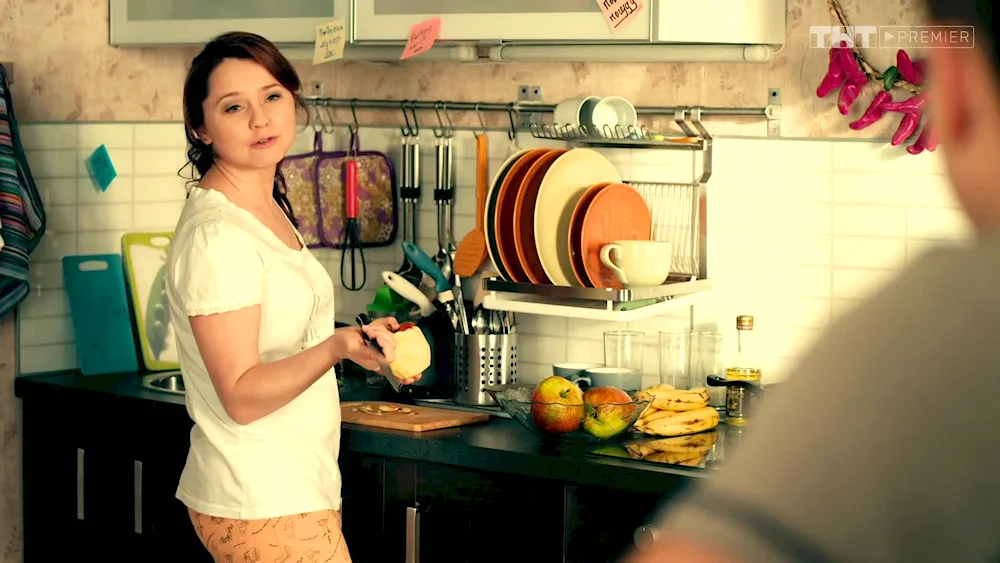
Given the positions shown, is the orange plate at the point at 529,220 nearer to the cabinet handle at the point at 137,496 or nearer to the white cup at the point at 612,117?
the white cup at the point at 612,117

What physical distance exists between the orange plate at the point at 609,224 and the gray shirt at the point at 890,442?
209 centimetres

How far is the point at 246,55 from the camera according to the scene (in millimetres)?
2289

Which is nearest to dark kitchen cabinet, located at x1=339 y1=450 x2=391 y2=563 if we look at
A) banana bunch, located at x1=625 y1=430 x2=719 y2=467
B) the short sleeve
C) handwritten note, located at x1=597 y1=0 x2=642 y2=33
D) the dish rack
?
the dish rack

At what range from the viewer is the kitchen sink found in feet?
10.4

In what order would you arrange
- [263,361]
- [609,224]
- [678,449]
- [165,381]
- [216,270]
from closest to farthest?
1. [216,270]
2. [263,361]
3. [678,449]
4. [609,224]
5. [165,381]

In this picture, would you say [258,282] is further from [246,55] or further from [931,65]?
[931,65]

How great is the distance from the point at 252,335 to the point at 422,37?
100 cm

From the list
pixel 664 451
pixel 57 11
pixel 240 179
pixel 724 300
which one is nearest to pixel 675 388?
pixel 724 300

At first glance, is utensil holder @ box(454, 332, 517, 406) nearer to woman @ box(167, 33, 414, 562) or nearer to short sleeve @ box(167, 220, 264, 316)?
woman @ box(167, 33, 414, 562)

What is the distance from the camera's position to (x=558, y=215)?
2.71 meters

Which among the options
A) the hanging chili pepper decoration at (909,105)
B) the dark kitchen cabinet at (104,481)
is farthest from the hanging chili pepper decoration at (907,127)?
the dark kitchen cabinet at (104,481)

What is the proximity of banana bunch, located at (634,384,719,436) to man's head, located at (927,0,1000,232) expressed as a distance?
80.7 inches

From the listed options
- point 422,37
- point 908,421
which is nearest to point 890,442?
point 908,421

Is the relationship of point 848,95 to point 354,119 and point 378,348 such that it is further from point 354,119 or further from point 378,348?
point 354,119
